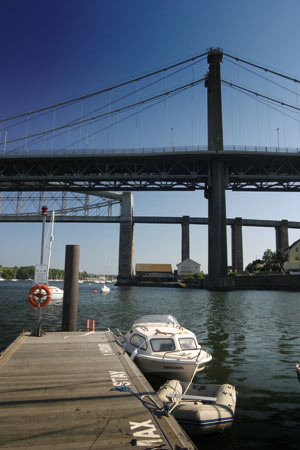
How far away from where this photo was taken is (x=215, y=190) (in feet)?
217

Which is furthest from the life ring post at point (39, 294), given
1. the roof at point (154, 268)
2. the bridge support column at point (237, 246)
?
the roof at point (154, 268)

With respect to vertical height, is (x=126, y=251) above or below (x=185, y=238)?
below

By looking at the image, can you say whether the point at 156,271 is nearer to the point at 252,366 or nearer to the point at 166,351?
the point at 252,366

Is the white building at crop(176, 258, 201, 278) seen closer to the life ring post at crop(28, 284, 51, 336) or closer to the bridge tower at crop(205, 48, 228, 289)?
the bridge tower at crop(205, 48, 228, 289)

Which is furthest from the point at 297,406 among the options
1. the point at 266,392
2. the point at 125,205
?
the point at 125,205

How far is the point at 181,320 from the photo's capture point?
2472cm

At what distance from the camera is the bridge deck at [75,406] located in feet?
15.1

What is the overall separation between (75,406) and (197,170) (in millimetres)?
67566

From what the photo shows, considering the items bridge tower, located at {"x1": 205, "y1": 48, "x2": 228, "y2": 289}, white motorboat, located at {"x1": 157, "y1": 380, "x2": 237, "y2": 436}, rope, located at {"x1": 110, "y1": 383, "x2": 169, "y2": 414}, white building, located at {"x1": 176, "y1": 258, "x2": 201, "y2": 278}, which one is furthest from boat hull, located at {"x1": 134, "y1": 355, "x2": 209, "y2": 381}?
white building, located at {"x1": 176, "y1": 258, "x2": 201, "y2": 278}

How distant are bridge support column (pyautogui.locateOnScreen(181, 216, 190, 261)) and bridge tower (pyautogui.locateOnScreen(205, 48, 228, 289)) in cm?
3812

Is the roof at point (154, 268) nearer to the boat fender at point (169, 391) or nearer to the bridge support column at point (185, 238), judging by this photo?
the bridge support column at point (185, 238)

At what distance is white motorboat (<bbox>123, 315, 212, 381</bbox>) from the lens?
393 inches

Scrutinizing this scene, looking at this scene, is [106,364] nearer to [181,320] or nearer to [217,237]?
[181,320]

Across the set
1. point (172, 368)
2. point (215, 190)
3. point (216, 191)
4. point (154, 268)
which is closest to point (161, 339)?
point (172, 368)
